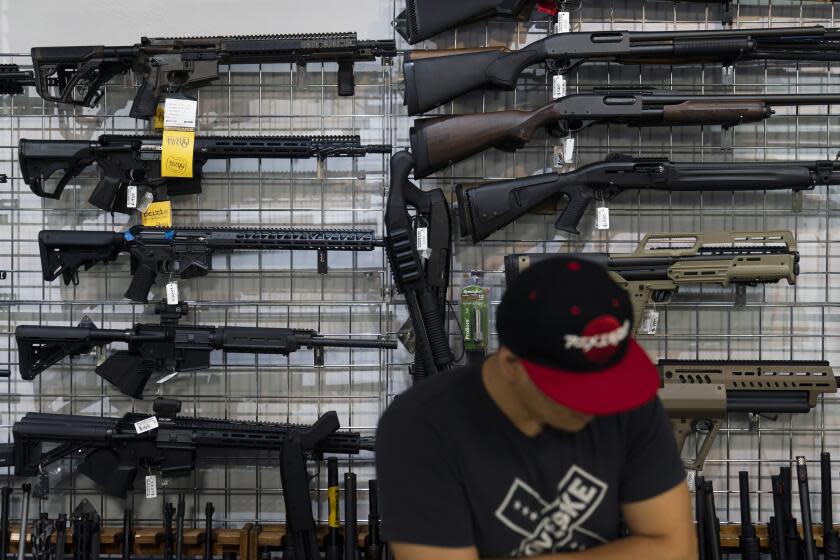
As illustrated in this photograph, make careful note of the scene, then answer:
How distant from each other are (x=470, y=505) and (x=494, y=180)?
1919mm

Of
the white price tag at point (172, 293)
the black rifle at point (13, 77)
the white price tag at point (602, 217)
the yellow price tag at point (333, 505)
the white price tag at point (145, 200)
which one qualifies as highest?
the black rifle at point (13, 77)

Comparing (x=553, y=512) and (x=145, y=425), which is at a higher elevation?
(x=553, y=512)

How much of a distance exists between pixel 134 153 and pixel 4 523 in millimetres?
1550

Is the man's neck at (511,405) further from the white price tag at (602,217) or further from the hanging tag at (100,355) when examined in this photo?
the hanging tag at (100,355)

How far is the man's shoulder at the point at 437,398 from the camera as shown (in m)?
1.49

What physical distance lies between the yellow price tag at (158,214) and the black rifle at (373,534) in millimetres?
1319

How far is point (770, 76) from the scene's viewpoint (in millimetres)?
3404

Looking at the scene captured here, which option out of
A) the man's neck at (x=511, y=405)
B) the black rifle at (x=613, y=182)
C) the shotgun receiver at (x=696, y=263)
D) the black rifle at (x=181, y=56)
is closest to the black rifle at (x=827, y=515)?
the shotgun receiver at (x=696, y=263)

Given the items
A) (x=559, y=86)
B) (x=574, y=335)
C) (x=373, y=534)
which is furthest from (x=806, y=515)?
(x=574, y=335)

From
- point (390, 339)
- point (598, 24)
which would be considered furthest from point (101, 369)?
point (598, 24)

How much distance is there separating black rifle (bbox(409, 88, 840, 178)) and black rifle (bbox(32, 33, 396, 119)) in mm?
416

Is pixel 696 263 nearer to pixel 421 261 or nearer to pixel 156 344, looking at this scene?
pixel 421 261

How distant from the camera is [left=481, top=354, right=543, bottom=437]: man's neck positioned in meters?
1.45

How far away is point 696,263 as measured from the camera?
3.11 meters
